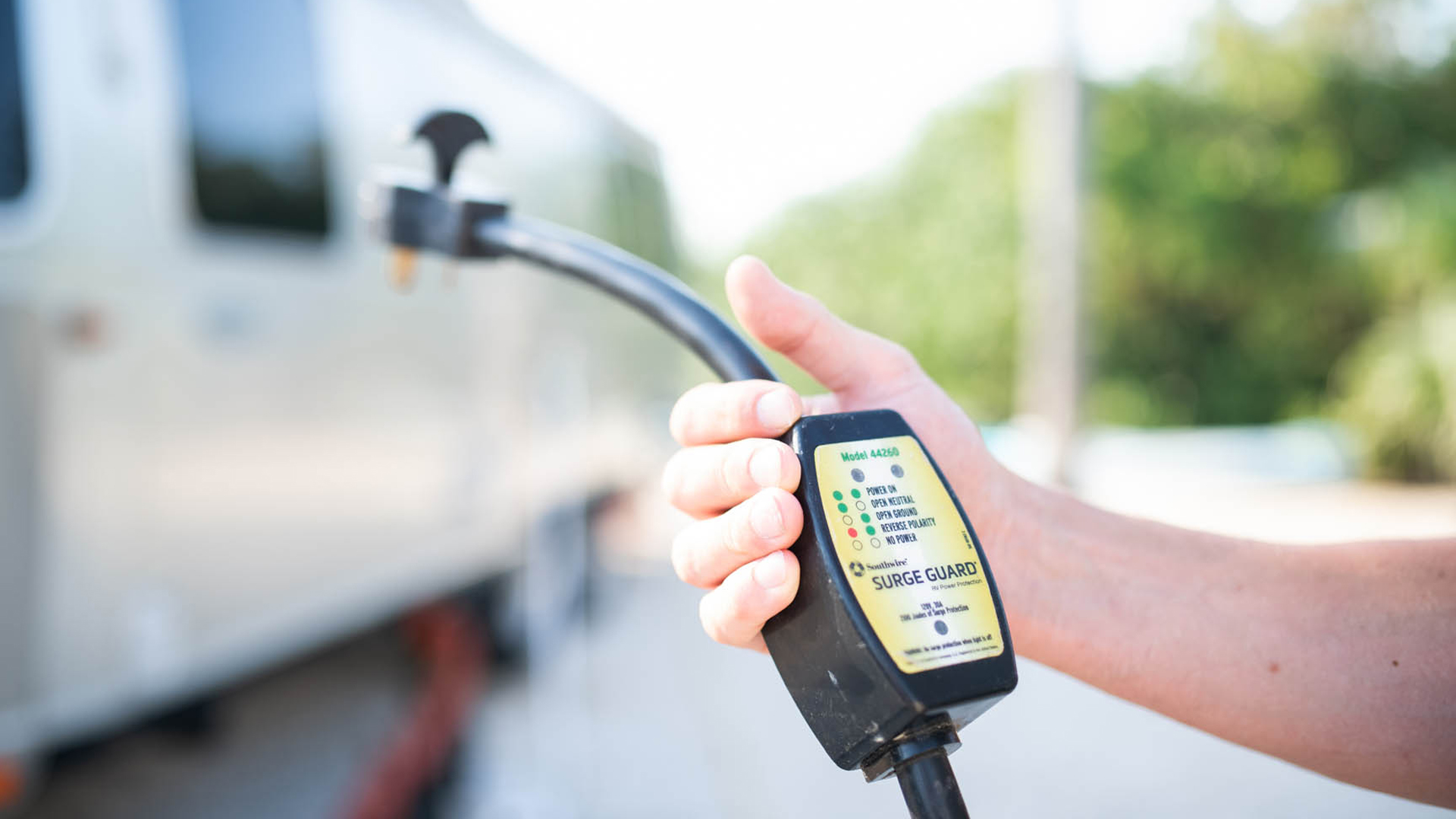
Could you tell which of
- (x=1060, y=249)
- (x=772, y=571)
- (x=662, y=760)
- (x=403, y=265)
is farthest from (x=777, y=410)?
(x=1060, y=249)

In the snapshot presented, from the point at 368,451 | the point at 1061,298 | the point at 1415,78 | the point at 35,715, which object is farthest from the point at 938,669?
the point at 1415,78

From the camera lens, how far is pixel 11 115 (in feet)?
8.18

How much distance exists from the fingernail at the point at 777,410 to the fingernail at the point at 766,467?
0.03m

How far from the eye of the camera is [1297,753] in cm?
129

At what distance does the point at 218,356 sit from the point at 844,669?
272cm

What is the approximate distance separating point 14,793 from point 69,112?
1548mm

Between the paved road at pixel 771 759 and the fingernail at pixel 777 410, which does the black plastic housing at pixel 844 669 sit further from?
the paved road at pixel 771 759

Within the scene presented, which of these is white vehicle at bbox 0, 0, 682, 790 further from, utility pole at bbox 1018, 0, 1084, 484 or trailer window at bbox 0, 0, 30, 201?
utility pole at bbox 1018, 0, 1084, 484

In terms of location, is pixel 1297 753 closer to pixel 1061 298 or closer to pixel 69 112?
pixel 69 112

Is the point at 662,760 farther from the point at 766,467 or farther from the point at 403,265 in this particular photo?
the point at 766,467

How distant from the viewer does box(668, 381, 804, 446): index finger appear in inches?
37.1

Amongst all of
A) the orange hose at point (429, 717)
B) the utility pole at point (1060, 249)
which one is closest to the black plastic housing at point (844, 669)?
the orange hose at point (429, 717)

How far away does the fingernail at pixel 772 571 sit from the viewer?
0.90 meters

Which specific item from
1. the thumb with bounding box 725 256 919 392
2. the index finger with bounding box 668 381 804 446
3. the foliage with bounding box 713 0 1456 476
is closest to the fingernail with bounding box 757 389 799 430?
the index finger with bounding box 668 381 804 446
